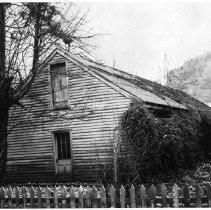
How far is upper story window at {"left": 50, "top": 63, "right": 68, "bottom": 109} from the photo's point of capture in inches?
751

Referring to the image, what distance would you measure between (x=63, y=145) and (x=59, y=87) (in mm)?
3081

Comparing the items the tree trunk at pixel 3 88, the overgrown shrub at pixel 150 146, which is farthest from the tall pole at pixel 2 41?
the overgrown shrub at pixel 150 146

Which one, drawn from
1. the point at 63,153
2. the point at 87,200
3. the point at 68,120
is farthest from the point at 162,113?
the point at 87,200

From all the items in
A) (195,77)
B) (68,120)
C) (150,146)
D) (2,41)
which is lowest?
(150,146)

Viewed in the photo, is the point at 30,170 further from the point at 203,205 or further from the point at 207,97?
the point at 207,97

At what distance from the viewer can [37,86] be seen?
19766 millimetres

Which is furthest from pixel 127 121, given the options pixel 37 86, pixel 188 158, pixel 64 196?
pixel 64 196

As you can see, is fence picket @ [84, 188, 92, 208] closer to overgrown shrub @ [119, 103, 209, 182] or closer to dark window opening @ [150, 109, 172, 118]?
overgrown shrub @ [119, 103, 209, 182]

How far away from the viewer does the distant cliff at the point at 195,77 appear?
8592 cm

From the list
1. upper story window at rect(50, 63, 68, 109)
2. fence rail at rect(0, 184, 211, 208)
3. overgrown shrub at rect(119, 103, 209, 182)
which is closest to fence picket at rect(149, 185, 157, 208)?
fence rail at rect(0, 184, 211, 208)

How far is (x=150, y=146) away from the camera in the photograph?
15.4 m

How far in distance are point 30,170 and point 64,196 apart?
11715 mm

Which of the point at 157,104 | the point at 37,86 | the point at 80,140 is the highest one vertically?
the point at 37,86

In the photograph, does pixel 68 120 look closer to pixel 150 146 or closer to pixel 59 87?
pixel 59 87
